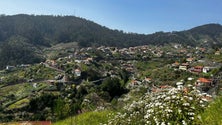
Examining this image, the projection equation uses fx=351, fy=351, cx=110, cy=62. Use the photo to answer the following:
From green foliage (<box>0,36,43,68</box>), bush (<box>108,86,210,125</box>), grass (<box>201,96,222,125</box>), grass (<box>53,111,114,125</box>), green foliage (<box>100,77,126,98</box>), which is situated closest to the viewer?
grass (<box>201,96,222,125</box>)

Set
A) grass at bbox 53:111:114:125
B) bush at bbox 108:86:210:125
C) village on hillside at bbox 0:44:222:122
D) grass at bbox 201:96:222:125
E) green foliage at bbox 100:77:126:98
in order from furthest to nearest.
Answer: green foliage at bbox 100:77:126:98 < village on hillside at bbox 0:44:222:122 < grass at bbox 53:111:114:125 < bush at bbox 108:86:210:125 < grass at bbox 201:96:222:125

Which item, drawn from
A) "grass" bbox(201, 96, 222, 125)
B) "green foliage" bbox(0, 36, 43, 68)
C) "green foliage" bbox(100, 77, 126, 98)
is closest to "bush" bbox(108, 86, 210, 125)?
"grass" bbox(201, 96, 222, 125)

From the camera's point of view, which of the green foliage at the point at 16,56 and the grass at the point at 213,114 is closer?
the grass at the point at 213,114

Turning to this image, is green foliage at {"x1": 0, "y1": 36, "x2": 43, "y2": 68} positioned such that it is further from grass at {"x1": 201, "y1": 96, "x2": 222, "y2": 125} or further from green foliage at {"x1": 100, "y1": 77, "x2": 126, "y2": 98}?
grass at {"x1": 201, "y1": 96, "x2": 222, "y2": 125}

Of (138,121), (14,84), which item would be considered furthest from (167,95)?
(14,84)

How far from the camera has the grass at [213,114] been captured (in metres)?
5.62

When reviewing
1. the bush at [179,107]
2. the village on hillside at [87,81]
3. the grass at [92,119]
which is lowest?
the village on hillside at [87,81]

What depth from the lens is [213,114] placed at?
19.3 feet

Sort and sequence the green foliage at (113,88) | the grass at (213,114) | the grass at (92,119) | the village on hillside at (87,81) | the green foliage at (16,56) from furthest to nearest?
the green foliage at (16,56), the green foliage at (113,88), the village on hillside at (87,81), the grass at (92,119), the grass at (213,114)

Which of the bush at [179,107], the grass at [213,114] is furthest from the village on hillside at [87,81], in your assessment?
the grass at [213,114]

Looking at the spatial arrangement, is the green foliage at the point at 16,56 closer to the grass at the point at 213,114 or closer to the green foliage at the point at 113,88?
the green foliage at the point at 113,88

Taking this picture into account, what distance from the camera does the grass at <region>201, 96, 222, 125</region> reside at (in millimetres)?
5622

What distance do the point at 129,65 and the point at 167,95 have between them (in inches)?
4979

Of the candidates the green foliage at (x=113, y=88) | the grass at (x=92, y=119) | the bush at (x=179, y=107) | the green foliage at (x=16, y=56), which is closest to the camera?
the bush at (x=179, y=107)
